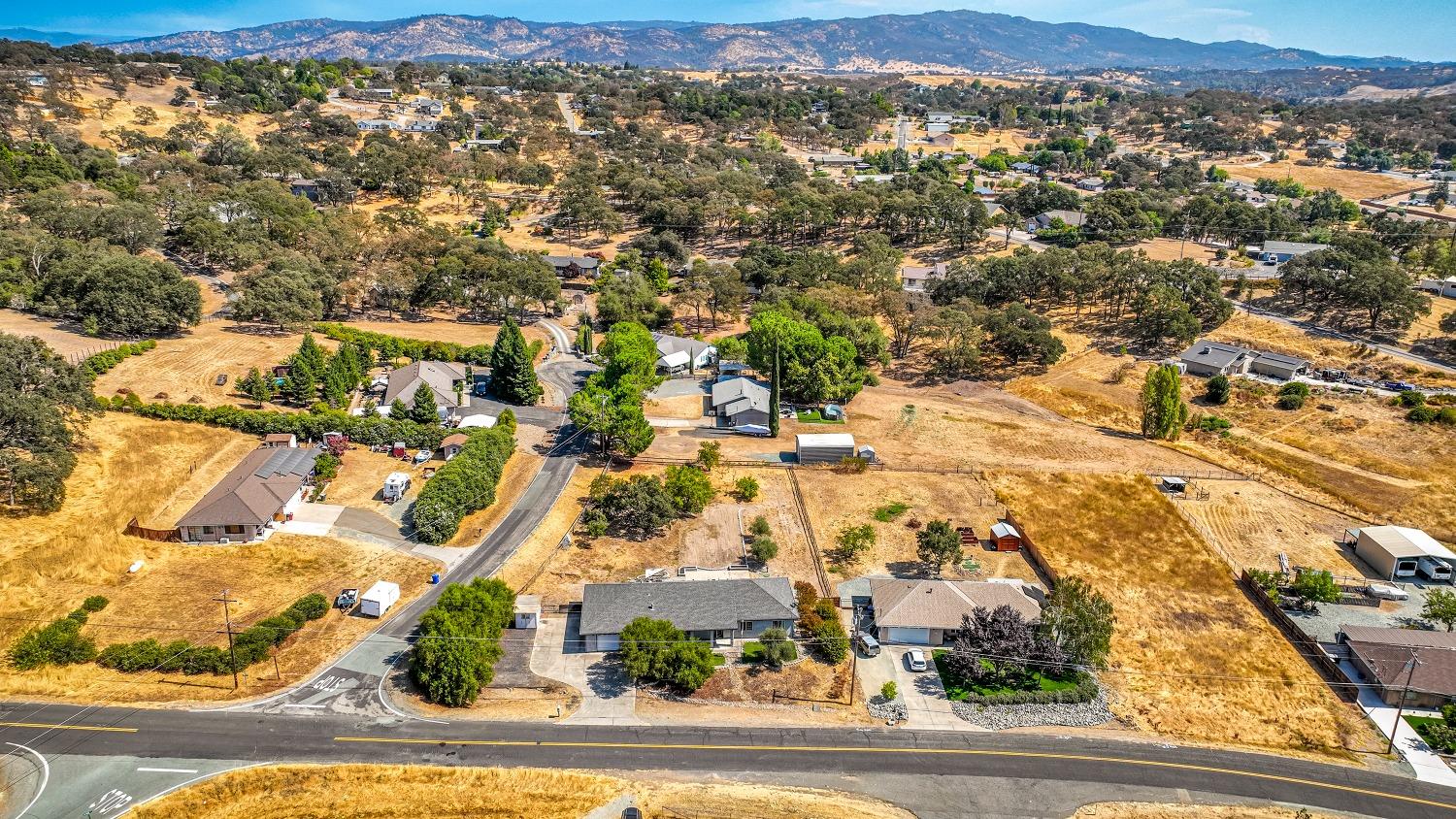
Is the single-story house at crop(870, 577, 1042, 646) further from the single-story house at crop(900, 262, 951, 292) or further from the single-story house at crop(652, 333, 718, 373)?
the single-story house at crop(900, 262, 951, 292)

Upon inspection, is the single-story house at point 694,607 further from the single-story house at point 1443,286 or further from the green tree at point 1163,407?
the single-story house at point 1443,286

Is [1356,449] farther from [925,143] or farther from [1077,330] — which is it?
[925,143]

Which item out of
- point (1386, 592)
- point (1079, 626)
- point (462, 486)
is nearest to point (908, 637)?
point (1079, 626)

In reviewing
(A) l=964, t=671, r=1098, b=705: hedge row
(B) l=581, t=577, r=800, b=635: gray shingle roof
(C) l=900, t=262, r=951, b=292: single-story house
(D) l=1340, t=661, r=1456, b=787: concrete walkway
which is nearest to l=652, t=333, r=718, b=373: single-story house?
(C) l=900, t=262, r=951, b=292: single-story house

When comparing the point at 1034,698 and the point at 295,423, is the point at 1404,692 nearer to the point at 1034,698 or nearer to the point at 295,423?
the point at 1034,698

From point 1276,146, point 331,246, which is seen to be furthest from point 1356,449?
point 1276,146

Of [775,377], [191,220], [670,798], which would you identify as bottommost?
[670,798]

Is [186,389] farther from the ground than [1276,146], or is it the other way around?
[1276,146]
